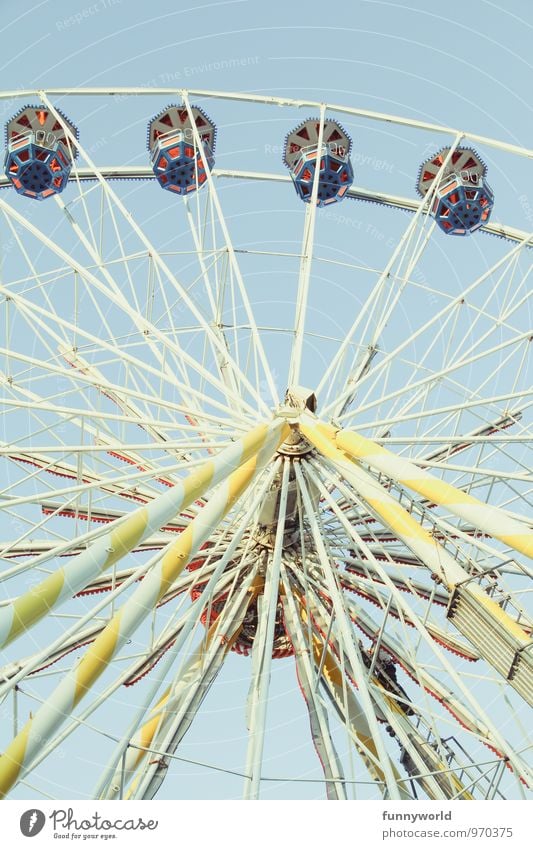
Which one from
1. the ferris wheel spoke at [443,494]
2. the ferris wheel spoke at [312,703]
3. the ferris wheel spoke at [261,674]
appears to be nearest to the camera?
the ferris wheel spoke at [443,494]

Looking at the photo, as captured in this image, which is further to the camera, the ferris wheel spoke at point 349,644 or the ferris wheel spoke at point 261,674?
the ferris wheel spoke at point 261,674

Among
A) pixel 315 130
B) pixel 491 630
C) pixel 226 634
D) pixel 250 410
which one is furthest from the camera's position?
pixel 315 130

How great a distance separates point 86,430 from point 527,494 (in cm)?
982

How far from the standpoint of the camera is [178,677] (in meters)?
18.6
